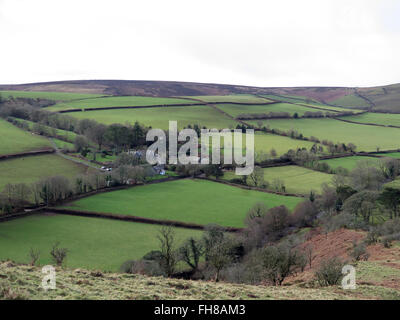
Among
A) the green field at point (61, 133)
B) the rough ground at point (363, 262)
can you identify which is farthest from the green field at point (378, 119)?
the rough ground at point (363, 262)

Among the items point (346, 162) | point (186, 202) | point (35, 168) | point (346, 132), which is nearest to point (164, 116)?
point (346, 132)

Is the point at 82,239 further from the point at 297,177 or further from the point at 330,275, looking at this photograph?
the point at 297,177

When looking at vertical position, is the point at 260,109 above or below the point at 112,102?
below

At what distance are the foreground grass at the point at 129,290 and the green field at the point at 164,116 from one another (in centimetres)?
10583

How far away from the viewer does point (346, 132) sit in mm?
137500

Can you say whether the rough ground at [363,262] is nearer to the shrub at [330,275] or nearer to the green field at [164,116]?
the shrub at [330,275]

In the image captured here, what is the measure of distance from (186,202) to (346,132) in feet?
323

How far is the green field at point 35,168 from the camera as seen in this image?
68750 millimetres

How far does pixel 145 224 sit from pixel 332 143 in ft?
261

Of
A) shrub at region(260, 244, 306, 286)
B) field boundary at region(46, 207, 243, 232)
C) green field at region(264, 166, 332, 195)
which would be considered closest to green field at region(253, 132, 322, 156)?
green field at region(264, 166, 332, 195)

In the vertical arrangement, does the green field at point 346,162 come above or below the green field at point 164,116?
below

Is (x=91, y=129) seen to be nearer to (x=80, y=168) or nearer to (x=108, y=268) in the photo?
(x=80, y=168)

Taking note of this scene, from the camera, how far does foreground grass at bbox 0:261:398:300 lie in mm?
16891

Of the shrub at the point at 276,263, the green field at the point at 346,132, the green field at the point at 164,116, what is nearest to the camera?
the shrub at the point at 276,263
